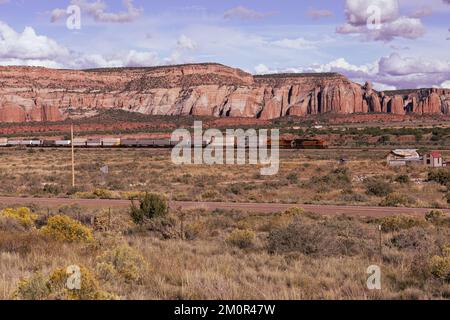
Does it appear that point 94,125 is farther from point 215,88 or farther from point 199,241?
point 199,241

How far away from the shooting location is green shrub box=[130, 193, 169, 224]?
17.6 metres

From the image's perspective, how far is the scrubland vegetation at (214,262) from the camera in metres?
7.86

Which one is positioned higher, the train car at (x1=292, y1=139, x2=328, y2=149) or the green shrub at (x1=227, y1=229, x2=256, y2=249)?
the green shrub at (x1=227, y1=229, x2=256, y2=249)

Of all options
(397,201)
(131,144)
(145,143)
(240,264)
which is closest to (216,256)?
(240,264)

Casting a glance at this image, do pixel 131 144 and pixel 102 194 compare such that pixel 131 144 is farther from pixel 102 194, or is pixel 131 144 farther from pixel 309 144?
pixel 102 194

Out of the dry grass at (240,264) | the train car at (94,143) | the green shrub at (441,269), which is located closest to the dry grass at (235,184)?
the dry grass at (240,264)

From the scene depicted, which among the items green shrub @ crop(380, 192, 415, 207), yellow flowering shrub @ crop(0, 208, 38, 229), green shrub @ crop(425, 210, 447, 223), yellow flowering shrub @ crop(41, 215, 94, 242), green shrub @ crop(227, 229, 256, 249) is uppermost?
yellow flowering shrub @ crop(41, 215, 94, 242)

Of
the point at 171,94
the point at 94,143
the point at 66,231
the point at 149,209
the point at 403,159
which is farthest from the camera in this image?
the point at 171,94

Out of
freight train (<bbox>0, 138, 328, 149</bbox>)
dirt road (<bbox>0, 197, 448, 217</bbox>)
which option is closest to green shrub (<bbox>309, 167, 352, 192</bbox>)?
dirt road (<bbox>0, 197, 448, 217</bbox>)

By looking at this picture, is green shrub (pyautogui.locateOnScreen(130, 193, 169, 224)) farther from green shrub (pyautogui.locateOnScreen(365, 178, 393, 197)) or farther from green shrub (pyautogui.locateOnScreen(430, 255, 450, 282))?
green shrub (pyautogui.locateOnScreen(365, 178, 393, 197))

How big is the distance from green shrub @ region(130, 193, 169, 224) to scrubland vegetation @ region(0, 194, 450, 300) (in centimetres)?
132

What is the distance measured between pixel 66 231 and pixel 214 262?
13.2ft

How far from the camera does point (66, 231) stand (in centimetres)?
1257
